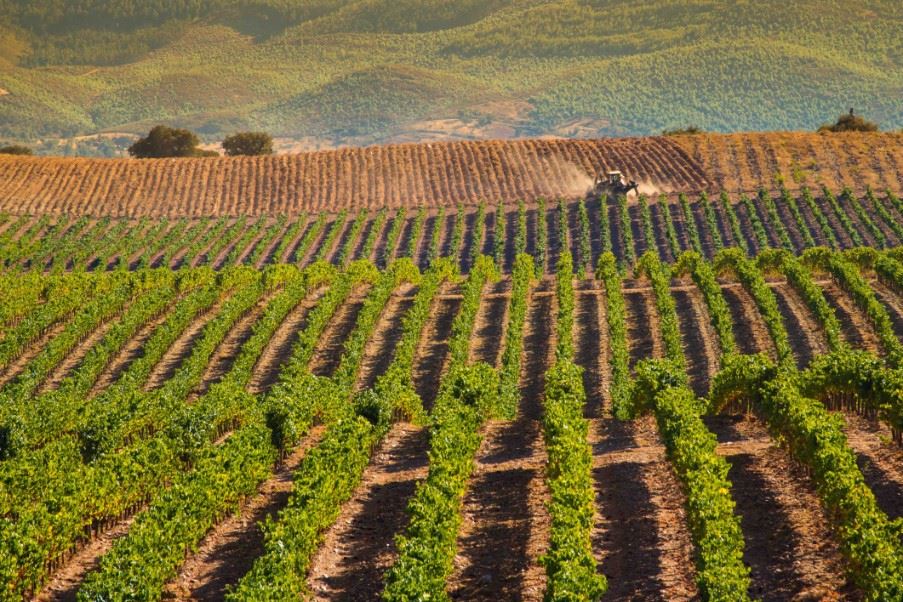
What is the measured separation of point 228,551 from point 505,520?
5798 millimetres

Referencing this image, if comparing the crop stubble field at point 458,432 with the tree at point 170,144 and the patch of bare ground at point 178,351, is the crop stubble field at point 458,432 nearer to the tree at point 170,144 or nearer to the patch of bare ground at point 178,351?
the patch of bare ground at point 178,351

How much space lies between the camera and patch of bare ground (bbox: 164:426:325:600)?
21.7 meters

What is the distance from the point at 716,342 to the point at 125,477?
1005 inches

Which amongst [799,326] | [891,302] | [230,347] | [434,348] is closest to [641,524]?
[434,348]

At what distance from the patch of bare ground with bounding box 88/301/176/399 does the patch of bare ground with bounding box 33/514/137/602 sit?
1837 cm

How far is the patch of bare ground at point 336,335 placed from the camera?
143ft

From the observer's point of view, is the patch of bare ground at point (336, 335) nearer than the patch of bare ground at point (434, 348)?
No

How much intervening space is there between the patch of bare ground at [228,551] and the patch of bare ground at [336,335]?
1563 centimetres

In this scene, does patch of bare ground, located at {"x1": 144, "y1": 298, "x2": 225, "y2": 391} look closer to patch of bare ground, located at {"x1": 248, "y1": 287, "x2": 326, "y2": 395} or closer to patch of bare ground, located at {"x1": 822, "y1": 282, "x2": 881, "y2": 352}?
patch of bare ground, located at {"x1": 248, "y1": 287, "x2": 326, "y2": 395}

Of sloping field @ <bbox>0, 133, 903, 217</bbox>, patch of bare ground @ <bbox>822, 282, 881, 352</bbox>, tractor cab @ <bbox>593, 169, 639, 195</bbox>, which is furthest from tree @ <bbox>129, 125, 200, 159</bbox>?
patch of bare ground @ <bbox>822, 282, 881, 352</bbox>

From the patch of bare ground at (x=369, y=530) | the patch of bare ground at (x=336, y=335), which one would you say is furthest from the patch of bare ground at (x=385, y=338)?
the patch of bare ground at (x=369, y=530)

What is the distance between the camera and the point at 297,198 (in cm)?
8606

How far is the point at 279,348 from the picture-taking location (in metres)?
46.2

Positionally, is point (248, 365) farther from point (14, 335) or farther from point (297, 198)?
point (297, 198)
